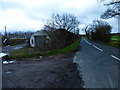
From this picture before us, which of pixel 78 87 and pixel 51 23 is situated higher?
pixel 51 23

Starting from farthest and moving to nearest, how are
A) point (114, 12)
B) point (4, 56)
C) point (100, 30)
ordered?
point (100, 30), point (114, 12), point (4, 56)

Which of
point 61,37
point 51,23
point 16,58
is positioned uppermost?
point 51,23

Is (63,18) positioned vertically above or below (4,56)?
above

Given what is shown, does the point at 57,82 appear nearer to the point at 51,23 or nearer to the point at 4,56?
the point at 4,56

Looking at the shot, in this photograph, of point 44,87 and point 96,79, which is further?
point 96,79

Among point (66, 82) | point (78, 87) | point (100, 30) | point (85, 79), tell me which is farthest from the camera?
point (100, 30)

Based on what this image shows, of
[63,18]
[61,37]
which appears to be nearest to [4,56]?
[61,37]

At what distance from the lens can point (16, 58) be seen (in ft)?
45.7

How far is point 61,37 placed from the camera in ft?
94.3

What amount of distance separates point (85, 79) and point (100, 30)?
34.0m

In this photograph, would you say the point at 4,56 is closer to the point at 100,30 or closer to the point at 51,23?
the point at 51,23

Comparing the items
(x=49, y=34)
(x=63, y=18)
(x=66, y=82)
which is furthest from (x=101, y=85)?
(x=63, y=18)

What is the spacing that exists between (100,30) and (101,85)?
3467 centimetres

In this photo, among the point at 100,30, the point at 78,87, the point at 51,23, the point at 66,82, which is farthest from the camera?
the point at 100,30
